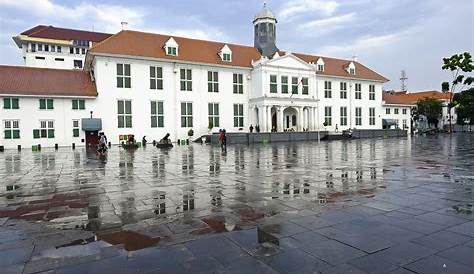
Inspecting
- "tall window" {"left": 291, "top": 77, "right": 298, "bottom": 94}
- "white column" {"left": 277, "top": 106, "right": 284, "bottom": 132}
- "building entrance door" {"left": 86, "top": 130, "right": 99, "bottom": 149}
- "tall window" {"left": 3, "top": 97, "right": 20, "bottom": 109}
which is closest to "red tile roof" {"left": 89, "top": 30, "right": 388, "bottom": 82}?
"tall window" {"left": 291, "top": 77, "right": 298, "bottom": 94}

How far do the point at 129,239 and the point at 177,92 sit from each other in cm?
3914

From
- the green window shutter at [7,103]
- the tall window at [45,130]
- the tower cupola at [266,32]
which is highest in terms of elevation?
the tower cupola at [266,32]

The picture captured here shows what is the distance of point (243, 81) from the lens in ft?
158

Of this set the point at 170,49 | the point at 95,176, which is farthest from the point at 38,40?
the point at 95,176

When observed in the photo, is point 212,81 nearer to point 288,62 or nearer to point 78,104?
point 288,62

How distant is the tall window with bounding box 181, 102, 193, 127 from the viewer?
43.1 m

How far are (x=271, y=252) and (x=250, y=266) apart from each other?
0.50m

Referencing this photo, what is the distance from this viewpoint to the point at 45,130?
35469mm

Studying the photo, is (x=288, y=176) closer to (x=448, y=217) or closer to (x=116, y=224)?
(x=448, y=217)

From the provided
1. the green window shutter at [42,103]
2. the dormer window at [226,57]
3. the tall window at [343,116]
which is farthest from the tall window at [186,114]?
the tall window at [343,116]

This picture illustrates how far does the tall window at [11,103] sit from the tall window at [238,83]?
26.3 metres

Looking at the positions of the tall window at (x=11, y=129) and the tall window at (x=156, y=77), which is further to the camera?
the tall window at (x=156, y=77)

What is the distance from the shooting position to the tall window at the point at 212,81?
45.0 metres

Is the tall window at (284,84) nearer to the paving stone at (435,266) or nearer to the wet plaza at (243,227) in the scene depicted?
the wet plaza at (243,227)
